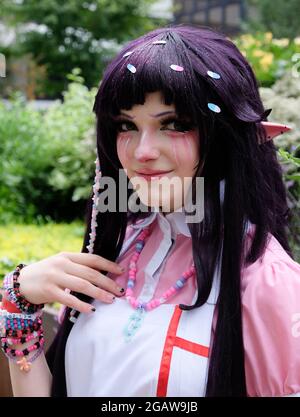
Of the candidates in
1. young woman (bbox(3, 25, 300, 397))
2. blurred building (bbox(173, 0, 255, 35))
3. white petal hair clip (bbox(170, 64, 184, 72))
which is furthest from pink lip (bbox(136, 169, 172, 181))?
blurred building (bbox(173, 0, 255, 35))

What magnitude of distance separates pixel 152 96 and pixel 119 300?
459 mm

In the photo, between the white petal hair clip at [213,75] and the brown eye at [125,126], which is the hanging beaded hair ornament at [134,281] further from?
the brown eye at [125,126]

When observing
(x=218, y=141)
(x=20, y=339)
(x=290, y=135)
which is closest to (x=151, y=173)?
(x=218, y=141)

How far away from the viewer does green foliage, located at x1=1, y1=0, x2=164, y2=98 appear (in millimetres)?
14148

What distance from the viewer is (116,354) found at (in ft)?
3.55

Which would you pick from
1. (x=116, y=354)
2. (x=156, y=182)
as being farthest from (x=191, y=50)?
(x=116, y=354)

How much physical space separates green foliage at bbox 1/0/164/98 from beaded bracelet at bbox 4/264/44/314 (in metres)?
13.4

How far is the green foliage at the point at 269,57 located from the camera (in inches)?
129

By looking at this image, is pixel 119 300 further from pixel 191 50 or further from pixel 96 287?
pixel 191 50

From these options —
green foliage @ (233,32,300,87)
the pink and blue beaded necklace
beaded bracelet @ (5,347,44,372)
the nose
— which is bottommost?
beaded bracelet @ (5,347,44,372)

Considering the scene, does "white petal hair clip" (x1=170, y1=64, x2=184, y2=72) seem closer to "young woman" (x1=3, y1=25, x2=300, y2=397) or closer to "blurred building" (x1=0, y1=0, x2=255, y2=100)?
"young woman" (x1=3, y1=25, x2=300, y2=397)

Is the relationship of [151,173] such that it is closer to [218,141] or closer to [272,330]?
[218,141]

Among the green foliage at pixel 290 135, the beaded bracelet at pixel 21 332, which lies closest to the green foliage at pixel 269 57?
the green foliage at pixel 290 135

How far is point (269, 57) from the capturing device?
364cm
